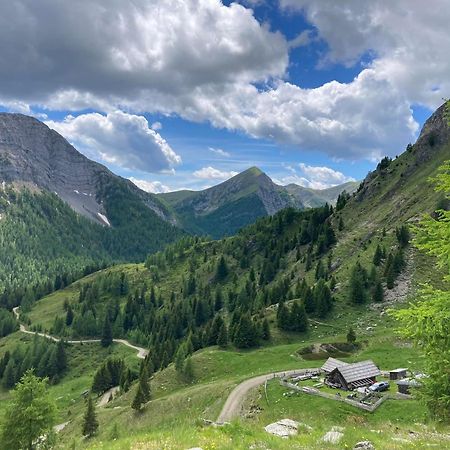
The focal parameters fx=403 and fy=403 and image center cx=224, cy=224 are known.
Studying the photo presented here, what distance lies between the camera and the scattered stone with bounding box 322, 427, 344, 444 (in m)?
19.5

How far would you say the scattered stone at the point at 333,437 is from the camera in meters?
19.5

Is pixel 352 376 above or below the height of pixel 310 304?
below

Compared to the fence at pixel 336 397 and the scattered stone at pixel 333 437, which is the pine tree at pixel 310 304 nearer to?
the fence at pixel 336 397

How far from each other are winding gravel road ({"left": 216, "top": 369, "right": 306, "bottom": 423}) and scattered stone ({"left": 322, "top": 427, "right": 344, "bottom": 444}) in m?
30.7

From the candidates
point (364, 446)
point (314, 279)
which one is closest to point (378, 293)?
point (314, 279)

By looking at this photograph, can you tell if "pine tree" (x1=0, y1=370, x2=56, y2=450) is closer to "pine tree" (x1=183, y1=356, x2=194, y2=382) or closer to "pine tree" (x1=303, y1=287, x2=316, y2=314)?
"pine tree" (x1=183, y1=356, x2=194, y2=382)

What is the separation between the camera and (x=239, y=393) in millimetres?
61344

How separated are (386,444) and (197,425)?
34.0 feet

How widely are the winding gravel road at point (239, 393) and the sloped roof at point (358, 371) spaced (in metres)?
10.5

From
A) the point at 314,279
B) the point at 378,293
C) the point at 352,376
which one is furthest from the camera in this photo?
the point at 314,279

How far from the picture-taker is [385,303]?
324 feet

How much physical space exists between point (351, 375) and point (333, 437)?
40994 millimetres

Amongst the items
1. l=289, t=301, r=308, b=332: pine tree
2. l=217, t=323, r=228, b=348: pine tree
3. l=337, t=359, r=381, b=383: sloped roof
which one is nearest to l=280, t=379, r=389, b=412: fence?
l=337, t=359, r=381, b=383: sloped roof

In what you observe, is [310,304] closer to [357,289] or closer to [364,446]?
[357,289]
